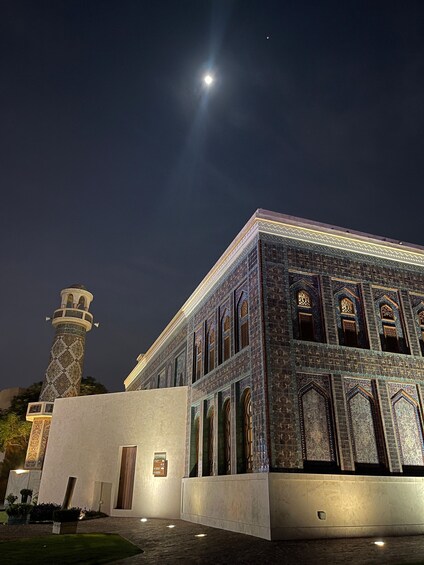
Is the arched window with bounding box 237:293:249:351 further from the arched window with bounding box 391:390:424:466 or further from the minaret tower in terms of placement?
the minaret tower

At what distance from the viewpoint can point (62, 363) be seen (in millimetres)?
25609

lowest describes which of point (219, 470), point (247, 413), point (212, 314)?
point (219, 470)

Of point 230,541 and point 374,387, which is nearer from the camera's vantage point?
point 230,541

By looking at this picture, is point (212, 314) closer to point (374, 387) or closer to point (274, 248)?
point (274, 248)

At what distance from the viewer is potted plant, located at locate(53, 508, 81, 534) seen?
32.7 ft

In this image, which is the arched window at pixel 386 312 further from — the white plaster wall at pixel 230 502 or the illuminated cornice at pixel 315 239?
the white plaster wall at pixel 230 502

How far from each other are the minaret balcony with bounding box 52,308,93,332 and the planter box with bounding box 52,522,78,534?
17426 mm

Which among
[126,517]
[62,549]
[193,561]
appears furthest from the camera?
[126,517]

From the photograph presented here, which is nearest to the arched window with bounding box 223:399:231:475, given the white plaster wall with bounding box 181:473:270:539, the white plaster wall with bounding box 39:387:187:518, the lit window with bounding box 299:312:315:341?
the white plaster wall with bounding box 181:473:270:539

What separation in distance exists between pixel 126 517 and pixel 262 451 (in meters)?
7.18

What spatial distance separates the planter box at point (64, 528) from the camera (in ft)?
32.6

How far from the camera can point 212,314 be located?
15.5 meters

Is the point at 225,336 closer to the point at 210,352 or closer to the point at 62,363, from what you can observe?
the point at 210,352

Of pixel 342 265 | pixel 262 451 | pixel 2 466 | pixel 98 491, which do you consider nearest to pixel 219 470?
pixel 262 451
